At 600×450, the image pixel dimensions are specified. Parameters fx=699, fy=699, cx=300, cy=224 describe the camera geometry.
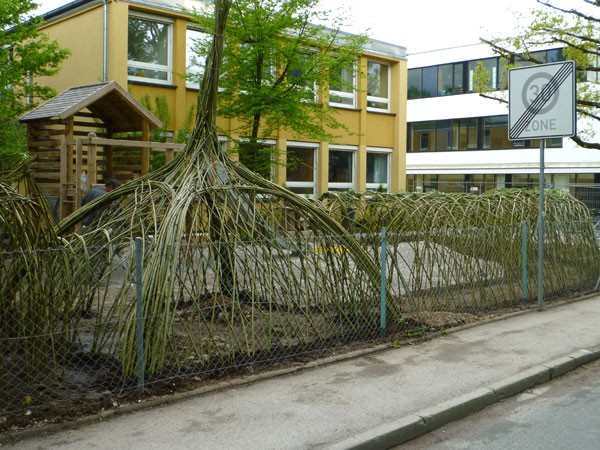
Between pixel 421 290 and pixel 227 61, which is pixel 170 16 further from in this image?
pixel 421 290

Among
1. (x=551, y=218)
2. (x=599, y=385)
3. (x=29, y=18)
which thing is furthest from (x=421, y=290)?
(x=29, y=18)

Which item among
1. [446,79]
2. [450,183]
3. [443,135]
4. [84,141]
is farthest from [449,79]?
[84,141]

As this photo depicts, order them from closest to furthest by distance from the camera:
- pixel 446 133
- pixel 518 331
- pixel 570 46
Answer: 1. pixel 518 331
2. pixel 570 46
3. pixel 446 133

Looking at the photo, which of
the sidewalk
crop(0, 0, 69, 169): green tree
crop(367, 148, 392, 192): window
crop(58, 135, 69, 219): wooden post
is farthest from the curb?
crop(367, 148, 392, 192): window

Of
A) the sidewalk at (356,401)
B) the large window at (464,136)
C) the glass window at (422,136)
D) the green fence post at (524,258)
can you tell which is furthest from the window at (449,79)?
the sidewalk at (356,401)

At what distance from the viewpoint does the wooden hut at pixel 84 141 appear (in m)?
13.1

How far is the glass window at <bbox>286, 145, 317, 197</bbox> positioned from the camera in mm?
23797

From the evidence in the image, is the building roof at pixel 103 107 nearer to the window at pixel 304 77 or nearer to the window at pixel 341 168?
the window at pixel 304 77

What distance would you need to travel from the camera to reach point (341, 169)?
83.6 feet

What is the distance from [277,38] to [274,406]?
13.1 m

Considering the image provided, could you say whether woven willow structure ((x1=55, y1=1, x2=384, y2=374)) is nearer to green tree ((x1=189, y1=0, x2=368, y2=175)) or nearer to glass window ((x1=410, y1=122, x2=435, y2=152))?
green tree ((x1=189, y1=0, x2=368, y2=175))

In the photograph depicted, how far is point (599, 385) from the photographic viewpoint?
6949 millimetres

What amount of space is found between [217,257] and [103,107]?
963 cm

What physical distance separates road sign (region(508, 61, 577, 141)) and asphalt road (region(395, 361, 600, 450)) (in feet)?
13.8
